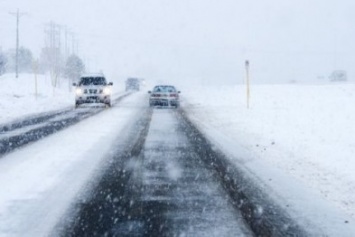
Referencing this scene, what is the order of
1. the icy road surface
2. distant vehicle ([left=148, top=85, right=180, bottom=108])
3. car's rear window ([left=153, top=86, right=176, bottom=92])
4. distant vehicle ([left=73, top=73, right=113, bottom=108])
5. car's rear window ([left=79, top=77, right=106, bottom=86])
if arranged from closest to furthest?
1. the icy road surface
2. distant vehicle ([left=73, top=73, right=113, bottom=108])
3. distant vehicle ([left=148, top=85, right=180, bottom=108])
4. car's rear window ([left=153, top=86, right=176, bottom=92])
5. car's rear window ([left=79, top=77, right=106, bottom=86])

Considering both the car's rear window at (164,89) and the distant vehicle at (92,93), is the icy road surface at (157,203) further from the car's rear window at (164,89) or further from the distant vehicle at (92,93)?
the car's rear window at (164,89)

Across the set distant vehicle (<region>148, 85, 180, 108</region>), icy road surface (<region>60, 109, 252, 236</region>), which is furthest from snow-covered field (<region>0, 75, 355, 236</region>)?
distant vehicle (<region>148, 85, 180, 108</region>)

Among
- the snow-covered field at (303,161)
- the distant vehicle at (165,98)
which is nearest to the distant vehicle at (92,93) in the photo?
the distant vehicle at (165,98)

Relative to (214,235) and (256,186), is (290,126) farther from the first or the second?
(214,235)

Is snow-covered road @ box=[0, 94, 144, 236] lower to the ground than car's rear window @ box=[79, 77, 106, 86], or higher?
lower

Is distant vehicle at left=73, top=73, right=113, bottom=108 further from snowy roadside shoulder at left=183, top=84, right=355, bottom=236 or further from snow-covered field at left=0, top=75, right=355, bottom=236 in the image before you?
snowy roadside shoulder at left=183, top=84, right=355, bottom=236

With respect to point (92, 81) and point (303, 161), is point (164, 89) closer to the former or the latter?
point (92, 81)

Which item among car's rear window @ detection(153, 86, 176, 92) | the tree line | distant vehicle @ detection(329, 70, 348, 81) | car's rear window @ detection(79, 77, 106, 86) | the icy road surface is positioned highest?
the tree line

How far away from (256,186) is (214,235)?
2.53 meters

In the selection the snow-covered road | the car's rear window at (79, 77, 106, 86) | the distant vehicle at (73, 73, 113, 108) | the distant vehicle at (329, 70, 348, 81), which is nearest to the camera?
the snow-covered road

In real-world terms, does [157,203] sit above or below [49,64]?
below

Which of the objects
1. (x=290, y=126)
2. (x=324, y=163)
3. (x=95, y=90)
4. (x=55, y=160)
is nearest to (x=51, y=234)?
(x=55, y=160)

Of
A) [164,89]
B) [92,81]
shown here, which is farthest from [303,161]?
[92,81]

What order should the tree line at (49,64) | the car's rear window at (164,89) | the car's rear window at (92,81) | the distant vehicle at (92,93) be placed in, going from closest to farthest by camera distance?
the distant vehicle at (92,93), the car's rear window at (164,89), the car's rear window at (92,81), the tree line at (49,64)
